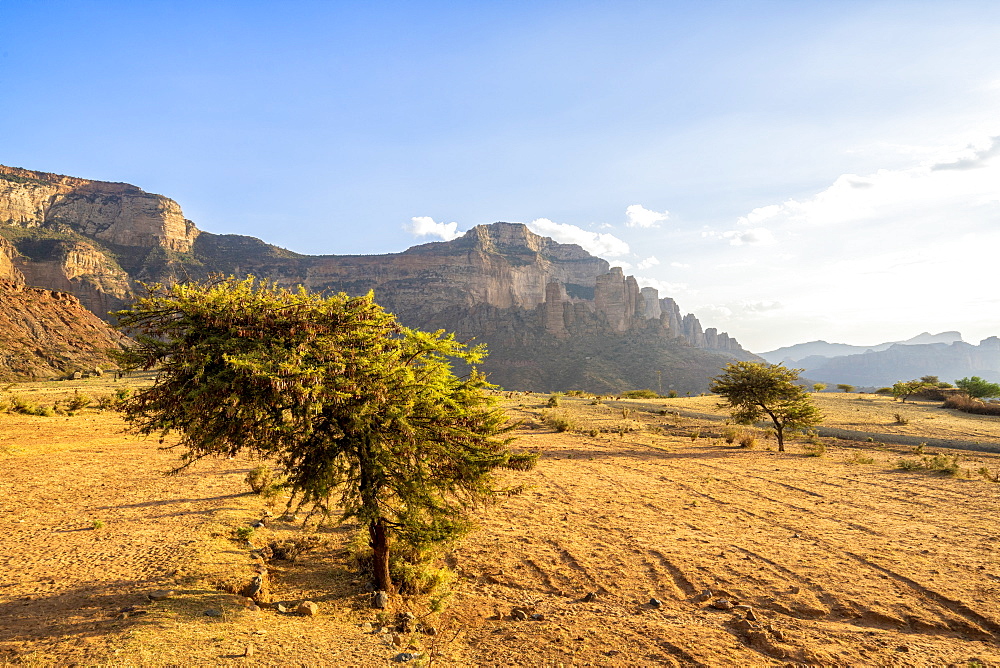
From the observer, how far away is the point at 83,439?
2202 centimetres

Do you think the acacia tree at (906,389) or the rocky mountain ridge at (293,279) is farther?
the rocky mountain ridge at (293,279)

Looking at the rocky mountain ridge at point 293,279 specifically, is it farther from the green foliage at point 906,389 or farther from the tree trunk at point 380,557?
the tree trunk at point 380,557

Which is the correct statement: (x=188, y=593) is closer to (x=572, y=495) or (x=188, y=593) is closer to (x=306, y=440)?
(x=306, y=440)

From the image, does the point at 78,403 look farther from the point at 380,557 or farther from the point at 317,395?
the point at 317,395

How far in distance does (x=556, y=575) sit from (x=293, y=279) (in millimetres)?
183830

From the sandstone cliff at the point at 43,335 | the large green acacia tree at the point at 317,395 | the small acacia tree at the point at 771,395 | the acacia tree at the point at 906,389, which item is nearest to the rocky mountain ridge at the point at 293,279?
the sandstone cliff at the point at 43,335

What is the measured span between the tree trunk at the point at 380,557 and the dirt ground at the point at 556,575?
39 cm

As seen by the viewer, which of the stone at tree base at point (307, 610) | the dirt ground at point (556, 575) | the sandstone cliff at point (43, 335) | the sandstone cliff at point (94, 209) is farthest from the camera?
the sandstone cliff at point (94, 209)

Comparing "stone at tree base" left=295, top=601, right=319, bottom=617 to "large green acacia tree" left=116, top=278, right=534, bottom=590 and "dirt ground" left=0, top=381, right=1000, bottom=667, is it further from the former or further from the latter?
"large green acacia tree" left=116, top=278, right=534, bottom=590

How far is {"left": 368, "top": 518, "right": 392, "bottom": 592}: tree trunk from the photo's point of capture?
8555 mm

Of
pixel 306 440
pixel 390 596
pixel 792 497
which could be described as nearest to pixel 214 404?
pixel 306 440

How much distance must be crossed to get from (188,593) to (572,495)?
11.5m

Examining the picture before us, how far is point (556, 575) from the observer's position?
9938 mm

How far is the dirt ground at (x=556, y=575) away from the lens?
6.76m
